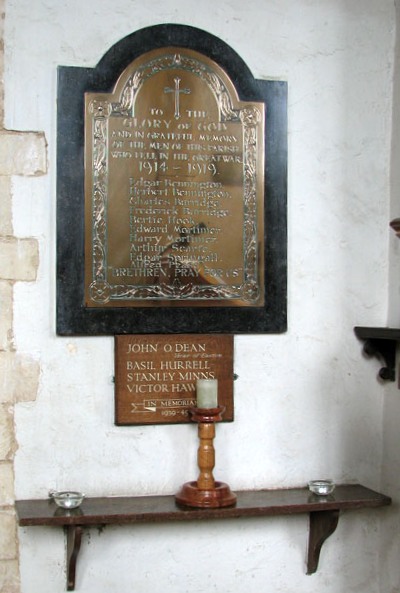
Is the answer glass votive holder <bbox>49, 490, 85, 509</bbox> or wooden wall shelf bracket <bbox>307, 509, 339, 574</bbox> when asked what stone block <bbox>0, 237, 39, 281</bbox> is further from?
wooden wall shelf bracket <bbox>307, 509, 339, 574</bbox>

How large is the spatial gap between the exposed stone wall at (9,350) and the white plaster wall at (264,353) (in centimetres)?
3

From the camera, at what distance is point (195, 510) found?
2.89m

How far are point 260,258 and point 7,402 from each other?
960mm

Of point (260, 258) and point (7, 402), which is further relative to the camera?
point (260, 258)

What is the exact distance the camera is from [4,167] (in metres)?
2.95

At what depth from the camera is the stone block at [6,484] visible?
2.94 m

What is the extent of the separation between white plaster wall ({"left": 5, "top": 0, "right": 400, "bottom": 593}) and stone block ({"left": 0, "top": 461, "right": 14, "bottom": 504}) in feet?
0.10

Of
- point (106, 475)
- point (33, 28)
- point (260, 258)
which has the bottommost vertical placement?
point (106, 475)

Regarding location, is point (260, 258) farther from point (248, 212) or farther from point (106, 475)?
point (106, 475)

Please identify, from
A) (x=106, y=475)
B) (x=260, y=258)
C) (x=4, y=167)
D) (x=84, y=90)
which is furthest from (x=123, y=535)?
(x=84, y=90)

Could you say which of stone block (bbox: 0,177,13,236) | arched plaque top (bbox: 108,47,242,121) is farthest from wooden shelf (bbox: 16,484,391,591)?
arched plaque top (bbox: 108,47,242,121)

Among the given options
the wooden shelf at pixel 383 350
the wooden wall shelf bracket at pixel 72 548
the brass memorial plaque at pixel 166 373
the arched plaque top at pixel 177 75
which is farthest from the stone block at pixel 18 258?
the wooden shelf at pixel 383 350

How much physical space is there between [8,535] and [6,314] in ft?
2.30

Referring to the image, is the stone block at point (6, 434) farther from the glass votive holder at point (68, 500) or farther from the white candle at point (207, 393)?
the white candle at point (207, 393)
